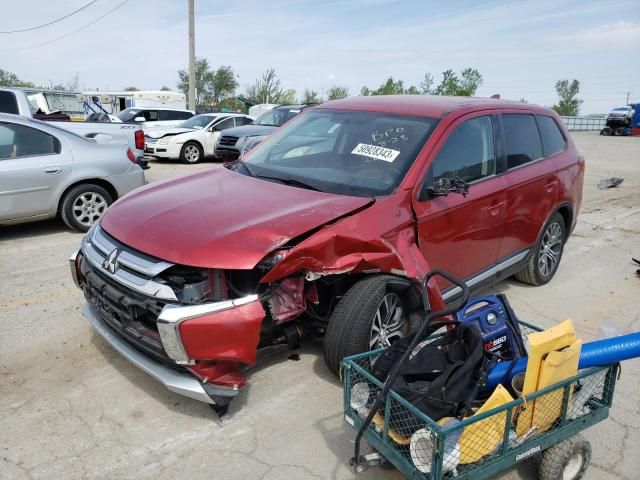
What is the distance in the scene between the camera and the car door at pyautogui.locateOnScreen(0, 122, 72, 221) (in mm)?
6207

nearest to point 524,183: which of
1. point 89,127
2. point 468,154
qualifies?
point 468,154

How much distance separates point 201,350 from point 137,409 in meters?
0.73

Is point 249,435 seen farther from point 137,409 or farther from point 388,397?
point 388,397

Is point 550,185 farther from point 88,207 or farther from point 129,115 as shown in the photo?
point 129,115

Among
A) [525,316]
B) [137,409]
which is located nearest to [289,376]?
[137,409]

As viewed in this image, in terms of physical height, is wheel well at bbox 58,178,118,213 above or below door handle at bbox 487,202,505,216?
below

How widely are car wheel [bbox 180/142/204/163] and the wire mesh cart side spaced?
12.7m

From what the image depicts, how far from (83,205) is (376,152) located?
14.7ft

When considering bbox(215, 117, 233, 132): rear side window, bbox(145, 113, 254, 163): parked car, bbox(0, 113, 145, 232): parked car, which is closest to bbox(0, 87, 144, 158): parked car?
bbox(0, 113, 145, 232): parked car

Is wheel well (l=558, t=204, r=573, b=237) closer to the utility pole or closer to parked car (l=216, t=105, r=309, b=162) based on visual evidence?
parked car (l=216, t=105, r=309, b=162)

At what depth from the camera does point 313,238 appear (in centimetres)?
307

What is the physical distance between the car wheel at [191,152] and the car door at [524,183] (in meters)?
11.1

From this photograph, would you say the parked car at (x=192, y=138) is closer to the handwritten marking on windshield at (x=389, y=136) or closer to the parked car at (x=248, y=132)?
the parked car at (x=248, y=132)

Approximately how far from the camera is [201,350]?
2770 millimetres
